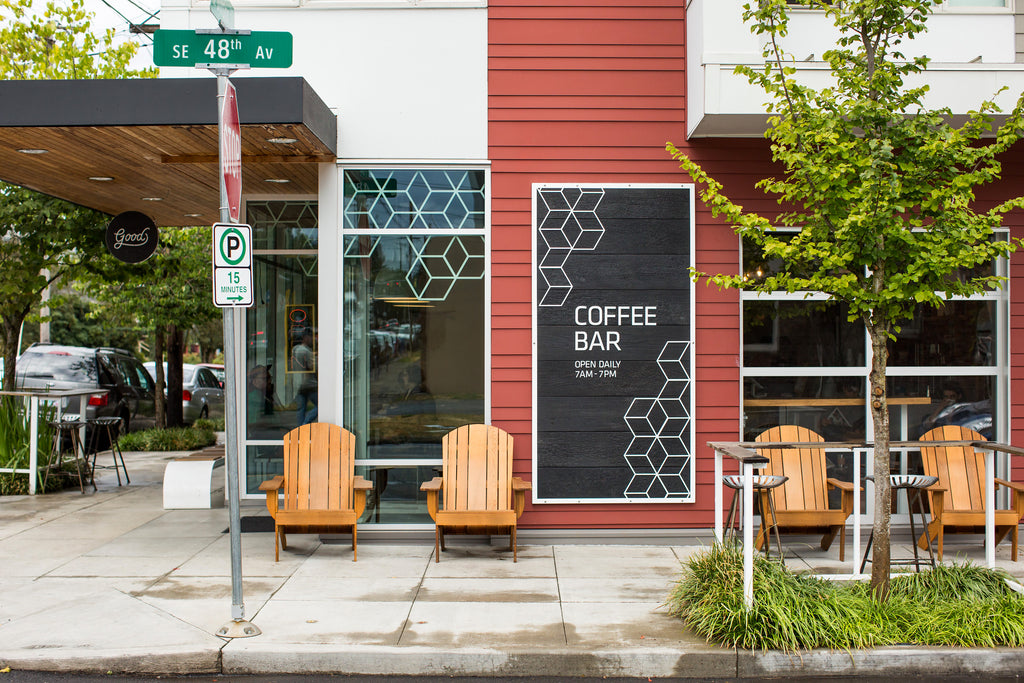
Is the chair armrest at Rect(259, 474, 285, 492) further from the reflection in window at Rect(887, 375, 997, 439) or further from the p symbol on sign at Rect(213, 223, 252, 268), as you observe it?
the reflection in window at Rect(887, 375, 997, 439)

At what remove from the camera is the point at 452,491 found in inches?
279

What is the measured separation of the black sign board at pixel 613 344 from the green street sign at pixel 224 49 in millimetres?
2996

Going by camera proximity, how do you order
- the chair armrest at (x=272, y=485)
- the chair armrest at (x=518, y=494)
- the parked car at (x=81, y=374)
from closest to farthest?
the chair armrest at (x=272, y=485) → the chair armrest at (x=518, y=494) → the parked car at (x=81, y=374)

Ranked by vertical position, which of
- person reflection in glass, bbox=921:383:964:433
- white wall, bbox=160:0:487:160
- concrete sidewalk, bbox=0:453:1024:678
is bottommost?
concrete sidewalk, bbox=0:453:1024:678

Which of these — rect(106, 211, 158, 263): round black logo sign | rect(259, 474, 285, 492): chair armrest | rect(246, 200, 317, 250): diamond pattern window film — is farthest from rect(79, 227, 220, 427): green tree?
rect(259, 474, 285, 492): chair armrest

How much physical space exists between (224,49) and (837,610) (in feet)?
17.5

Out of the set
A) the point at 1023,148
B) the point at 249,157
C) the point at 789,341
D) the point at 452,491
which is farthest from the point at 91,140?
the point at 1023,148

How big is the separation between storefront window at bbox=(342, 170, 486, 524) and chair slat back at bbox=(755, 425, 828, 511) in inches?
109

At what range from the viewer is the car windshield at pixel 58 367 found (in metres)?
12.6

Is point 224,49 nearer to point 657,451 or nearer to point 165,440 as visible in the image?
point 657,451

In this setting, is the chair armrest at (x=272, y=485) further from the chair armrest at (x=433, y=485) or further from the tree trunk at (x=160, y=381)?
the tree trunk at (x=160, y=381)

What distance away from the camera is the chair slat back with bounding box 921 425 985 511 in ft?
23.6

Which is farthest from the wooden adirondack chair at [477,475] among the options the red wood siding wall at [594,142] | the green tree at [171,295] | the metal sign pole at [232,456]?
the green tree at [171,295]

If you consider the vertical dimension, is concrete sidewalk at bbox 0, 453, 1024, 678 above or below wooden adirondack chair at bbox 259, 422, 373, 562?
below
